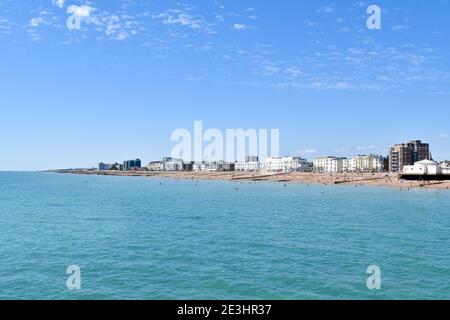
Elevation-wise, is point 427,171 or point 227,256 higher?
point 427,171

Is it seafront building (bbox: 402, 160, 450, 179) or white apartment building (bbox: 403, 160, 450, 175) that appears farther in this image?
white apartment building (bbox: 403, 160, 450, 175)

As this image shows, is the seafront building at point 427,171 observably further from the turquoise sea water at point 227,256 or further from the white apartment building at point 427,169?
the turquoise sea water at point 227,256

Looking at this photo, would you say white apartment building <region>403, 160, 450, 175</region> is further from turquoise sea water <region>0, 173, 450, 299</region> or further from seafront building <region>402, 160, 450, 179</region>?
turquoise sea water <region>0, 173, 450, 299</region>

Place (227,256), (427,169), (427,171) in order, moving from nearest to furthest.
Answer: (227,256) → (427,171) → (427,169)

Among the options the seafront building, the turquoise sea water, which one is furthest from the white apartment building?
the turquoise sea water

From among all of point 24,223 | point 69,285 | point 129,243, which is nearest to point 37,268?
point 69,285

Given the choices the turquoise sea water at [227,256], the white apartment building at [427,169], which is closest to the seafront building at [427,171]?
the white apartment building at [427,169]

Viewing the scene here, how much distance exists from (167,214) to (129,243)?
2519 cm

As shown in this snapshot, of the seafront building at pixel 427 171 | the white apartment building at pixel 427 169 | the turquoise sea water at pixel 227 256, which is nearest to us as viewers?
the turquoise sea water at pixel 227 256

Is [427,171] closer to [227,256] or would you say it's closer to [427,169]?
[427,169]

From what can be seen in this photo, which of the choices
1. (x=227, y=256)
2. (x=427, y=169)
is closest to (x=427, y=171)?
(x=427, y=169)

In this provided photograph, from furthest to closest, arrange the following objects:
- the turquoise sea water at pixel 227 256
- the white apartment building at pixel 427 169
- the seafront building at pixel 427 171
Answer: the white apartment building at pixel 427 169 < the seafront building at pixel 427 171 < the turquoise sea water at pixel 227 256

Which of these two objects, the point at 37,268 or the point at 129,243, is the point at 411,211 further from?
the point at 37,268
